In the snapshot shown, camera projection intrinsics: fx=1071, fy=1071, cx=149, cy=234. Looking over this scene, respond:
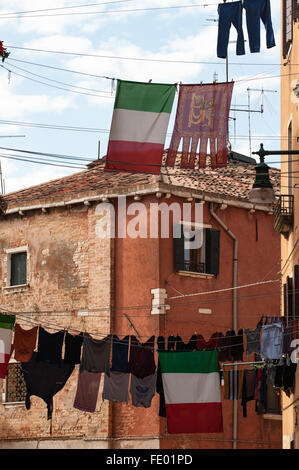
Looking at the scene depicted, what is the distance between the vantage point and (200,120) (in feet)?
68.6

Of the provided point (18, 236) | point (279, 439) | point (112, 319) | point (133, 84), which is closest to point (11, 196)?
point (18, 236)

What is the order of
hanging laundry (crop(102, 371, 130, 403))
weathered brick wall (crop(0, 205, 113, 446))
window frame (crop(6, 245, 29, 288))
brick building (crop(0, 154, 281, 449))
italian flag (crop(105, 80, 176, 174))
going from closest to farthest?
italian flag (crop(105, 80, 176, 174)), hanging laundry (crop(102, 371, 130, 403)), brick building (crop(0, 154, 281, 449)), weathered brick wall (crop(0, 205, 113, 446)), window frame (crop(6, 245, 29, 288))

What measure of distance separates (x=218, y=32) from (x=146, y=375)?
28.2 feet

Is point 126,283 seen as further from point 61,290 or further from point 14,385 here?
point 14,385

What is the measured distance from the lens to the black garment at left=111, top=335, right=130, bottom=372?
25.1 m

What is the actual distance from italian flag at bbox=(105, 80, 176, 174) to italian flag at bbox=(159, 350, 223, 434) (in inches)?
232

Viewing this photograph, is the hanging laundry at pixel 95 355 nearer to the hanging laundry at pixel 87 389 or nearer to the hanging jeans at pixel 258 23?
the hanging laundry at pixel 87 389

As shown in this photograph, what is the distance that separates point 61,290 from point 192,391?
21.7ft

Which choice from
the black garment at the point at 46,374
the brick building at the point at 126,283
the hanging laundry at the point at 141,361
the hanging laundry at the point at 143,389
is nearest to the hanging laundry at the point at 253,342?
the hanging laundry at the point at 141,361

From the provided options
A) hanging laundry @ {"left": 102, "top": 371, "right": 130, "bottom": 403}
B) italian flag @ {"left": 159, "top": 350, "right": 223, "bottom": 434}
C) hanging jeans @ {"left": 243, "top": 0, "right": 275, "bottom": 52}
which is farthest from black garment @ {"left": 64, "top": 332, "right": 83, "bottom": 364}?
hanging jeans @ {"left": 243, "top": 0, "right": 275, "bottom": 52}

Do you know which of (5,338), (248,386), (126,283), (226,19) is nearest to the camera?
(226,19)

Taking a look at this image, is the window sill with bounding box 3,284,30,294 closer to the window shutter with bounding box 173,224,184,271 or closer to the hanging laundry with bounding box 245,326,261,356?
the window shutter with bounding box 173,224,184,271

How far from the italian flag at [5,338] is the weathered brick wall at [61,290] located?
472 cm

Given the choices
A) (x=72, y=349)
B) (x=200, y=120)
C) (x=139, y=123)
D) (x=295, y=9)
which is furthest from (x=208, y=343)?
(x=295, y=9)
